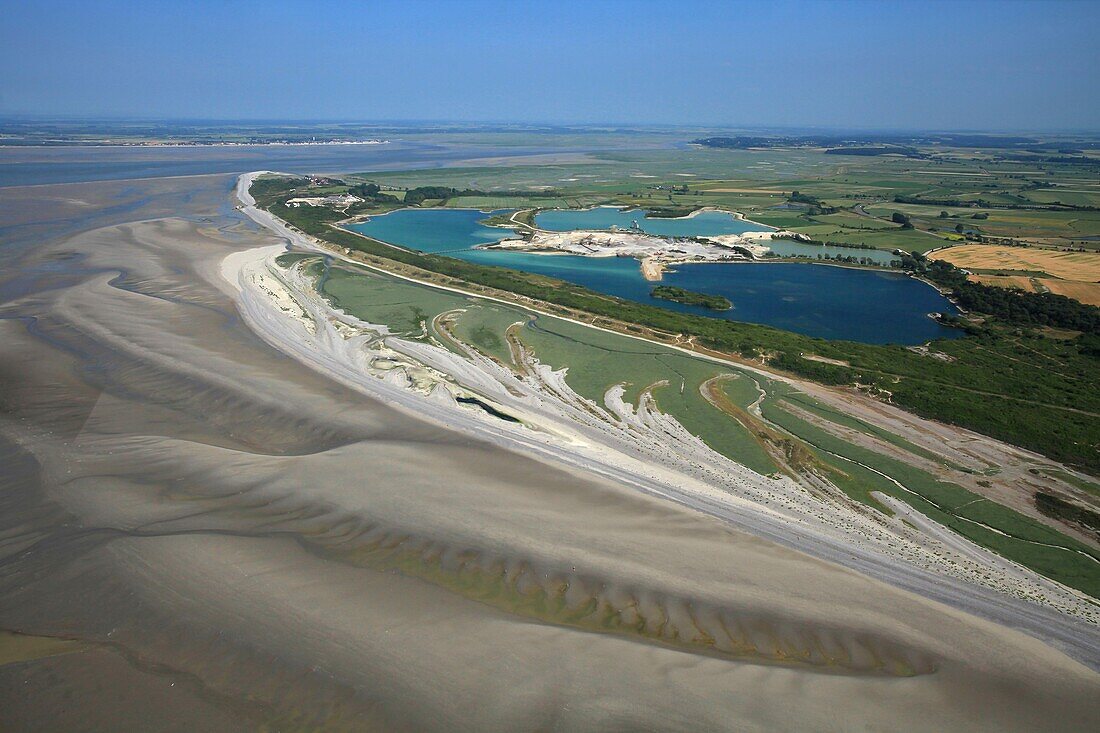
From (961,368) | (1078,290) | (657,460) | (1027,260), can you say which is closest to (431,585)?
(657,460)

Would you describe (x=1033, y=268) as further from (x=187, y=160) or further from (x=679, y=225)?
(x=187, y=160)

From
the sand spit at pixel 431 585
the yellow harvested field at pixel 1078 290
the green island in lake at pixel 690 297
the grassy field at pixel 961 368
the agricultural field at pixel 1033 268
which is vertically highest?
the agricultural field at pixel 1033 268

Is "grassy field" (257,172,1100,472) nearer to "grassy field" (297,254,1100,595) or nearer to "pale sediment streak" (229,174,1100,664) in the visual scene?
"grassy field" (297,254,1100,595)

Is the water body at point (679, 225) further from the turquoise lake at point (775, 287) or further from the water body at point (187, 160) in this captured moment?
the water body at point (187, 160)

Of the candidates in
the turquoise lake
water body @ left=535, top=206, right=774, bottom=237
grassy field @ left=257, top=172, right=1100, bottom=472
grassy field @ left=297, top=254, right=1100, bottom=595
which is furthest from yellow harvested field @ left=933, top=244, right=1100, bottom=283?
grassy field @ left=297, top=254, right=1100, bottom=595

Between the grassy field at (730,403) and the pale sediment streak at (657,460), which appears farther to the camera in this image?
the grassy field at (730,403)

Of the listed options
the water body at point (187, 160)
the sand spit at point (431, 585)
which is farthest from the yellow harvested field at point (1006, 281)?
the water body at point (187, 160)

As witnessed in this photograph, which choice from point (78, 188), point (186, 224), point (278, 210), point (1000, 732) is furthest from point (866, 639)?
point (78, 188)
